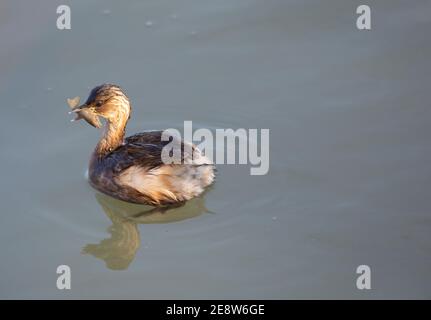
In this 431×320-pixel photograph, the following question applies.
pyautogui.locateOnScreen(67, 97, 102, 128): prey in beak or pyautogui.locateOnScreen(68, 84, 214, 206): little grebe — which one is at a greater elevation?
pyautogui.locateOnScreen(67, 97, 102, 128): prey in beak

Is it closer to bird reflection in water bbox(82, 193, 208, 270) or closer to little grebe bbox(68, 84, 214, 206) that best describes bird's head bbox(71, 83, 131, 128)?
little grebe bbox(68, 84, 214, 206)

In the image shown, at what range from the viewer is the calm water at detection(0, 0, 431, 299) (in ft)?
18.5

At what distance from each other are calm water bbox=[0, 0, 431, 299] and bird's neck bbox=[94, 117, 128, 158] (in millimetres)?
302

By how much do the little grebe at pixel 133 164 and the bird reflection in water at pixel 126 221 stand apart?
0.18 feet

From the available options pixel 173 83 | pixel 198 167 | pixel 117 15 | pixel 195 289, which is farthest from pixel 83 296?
pixel 117 15

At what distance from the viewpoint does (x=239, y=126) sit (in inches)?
272

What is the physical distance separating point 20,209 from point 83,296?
107cm

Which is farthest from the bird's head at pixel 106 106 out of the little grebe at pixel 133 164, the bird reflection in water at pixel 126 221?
the bird reflection in water at pixel 126 221

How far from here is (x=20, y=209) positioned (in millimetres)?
6215

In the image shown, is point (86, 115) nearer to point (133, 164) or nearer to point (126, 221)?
point (133, 164)

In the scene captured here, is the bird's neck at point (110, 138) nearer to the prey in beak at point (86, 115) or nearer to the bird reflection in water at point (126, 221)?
the prey in beak at point (86, 115)

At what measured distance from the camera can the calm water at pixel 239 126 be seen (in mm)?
5637

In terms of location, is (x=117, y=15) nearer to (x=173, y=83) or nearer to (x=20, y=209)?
(x=173, y=83)

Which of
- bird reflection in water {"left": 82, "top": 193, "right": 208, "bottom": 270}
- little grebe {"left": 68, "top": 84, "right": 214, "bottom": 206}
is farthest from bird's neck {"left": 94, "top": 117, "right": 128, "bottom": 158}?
bird reflection in water {"left": 82, "top": 193, "right": 208, "bottom": 270}
